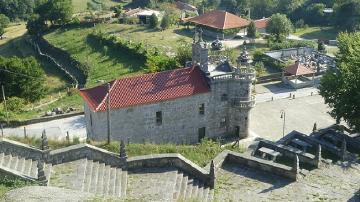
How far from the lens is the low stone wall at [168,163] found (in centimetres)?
2364

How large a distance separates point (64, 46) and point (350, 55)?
159 feet

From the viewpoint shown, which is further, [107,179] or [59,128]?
[59,128]

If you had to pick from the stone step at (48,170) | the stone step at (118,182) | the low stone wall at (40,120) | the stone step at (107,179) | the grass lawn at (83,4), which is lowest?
the low stone wall at (40,120)

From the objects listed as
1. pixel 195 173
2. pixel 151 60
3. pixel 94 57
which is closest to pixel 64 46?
pixel 94 57

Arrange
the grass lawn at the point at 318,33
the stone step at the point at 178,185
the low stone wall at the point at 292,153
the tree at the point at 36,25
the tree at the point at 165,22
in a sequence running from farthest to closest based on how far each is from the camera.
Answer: the tree at the point at 36,25, the grass lawn at the point at 318,33, the tree at the point at 165,22, the low stone wall at the point at 292,153, the stone step at the point at 178,185

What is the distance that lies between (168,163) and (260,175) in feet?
16.2

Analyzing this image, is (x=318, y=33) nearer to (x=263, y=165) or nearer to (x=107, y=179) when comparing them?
(x=263, y=165)

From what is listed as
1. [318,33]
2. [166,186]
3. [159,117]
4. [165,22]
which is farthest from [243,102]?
[318,33]

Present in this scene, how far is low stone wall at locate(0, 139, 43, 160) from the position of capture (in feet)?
74.0

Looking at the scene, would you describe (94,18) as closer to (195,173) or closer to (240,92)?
(240,92)

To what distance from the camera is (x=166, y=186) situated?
22.2 metres

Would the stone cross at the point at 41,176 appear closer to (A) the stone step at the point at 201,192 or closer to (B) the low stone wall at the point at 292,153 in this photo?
(A) the stone step at the point at 201,192

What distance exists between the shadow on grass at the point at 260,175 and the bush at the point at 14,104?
2585 cm

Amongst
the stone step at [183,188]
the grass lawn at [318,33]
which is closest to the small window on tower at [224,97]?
the stone step at [183,188]
